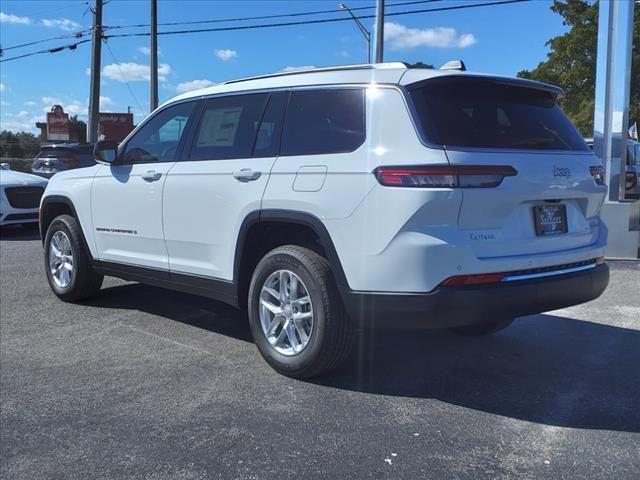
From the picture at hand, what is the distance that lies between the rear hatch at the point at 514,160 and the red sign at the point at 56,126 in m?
37.4

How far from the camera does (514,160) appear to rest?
3.57 meters

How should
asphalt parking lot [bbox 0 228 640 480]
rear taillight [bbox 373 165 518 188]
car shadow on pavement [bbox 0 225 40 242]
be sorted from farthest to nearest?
car shadow on pavement [bbox 0 225 40 242]
rear taillight [bbox 373 165 518 188]
asphalt parking lot [bbox 0 228 640 480]

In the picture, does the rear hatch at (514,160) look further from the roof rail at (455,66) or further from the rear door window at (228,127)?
the rear door window at (228,127)

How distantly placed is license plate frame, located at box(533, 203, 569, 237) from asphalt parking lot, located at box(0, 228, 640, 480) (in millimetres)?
993

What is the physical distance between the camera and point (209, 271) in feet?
15.1

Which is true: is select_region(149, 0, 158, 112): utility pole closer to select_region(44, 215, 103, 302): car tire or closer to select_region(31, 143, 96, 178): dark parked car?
select_region(31, 143, 96, 178): dark parked car

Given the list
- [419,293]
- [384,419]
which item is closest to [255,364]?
[384,419]

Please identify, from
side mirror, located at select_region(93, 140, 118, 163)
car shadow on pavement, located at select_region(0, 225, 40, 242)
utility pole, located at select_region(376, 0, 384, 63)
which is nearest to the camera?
side mirror, located at select_region(93, 140, 118, 163)

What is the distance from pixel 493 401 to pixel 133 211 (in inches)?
127

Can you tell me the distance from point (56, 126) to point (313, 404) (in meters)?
37.8

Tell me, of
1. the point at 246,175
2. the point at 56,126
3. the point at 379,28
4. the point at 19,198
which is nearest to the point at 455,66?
the point at 246,175

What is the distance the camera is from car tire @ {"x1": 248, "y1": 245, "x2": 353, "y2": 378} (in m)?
3.75

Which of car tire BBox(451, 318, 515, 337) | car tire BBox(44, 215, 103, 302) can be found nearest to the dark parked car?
car tire BBox(44, 215, 103, 302)

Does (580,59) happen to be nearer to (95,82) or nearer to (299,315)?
(95,82)
